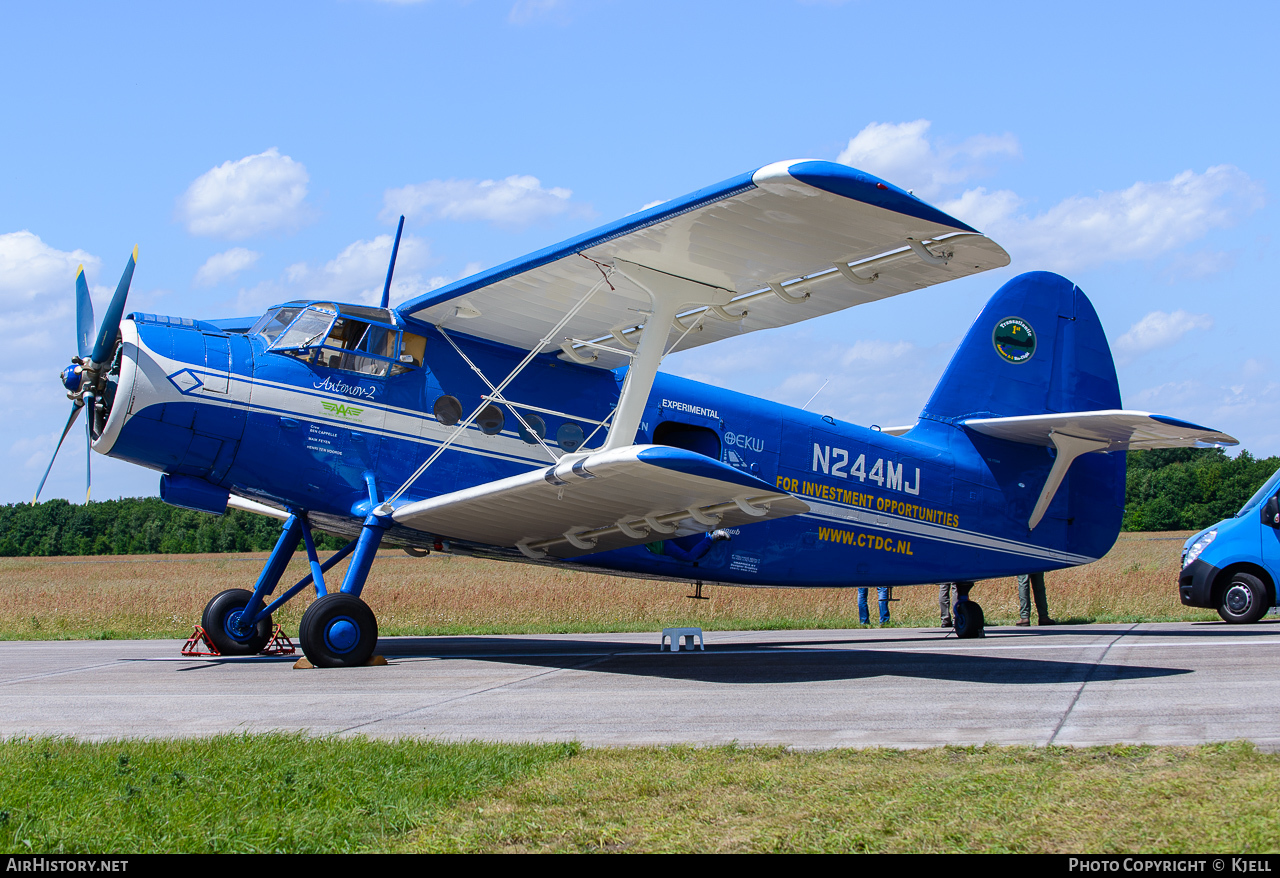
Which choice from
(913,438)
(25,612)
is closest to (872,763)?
(913,438)

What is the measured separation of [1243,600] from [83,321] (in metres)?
15.2

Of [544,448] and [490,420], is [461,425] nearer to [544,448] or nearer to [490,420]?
[490,420]

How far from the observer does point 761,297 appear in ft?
33.9

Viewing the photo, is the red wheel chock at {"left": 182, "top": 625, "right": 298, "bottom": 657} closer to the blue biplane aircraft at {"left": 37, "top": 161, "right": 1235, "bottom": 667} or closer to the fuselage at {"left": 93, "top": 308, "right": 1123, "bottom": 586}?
the blue biplane aircraft at {"left": 37, "top": 161, "right": 1235, "bottom": 667}

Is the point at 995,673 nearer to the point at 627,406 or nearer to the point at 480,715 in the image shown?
the point at 627,406

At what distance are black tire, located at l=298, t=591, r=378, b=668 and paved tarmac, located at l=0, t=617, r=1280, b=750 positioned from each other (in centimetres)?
15

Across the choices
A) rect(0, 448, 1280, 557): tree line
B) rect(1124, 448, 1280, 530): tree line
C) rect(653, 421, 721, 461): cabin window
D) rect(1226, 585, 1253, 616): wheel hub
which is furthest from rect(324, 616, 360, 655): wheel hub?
rect(1124, 448, 1280, 530): tree line

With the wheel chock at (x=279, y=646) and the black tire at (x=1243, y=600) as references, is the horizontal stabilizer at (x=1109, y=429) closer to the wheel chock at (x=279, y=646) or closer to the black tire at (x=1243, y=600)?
the black tire at (x=1243, y=600)

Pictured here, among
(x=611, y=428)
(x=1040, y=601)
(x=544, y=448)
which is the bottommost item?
(x=1040, y=601)

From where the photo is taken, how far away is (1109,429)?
39.9 ft

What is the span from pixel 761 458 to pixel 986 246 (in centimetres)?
412

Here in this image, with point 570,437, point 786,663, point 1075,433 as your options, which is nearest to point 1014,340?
point 1075,433

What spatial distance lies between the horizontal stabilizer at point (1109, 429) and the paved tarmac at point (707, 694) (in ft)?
7.25

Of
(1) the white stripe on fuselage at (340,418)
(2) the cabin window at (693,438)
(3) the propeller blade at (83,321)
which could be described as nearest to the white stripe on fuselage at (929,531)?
(1) the white stripe on fuselage at (340,418)
